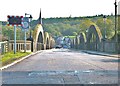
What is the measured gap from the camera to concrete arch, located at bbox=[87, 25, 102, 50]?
90656mm

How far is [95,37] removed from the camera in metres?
101

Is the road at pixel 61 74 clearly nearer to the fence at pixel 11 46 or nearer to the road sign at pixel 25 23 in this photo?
the fence at pixel 11 46

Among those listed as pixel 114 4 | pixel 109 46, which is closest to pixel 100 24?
pixel 109 46

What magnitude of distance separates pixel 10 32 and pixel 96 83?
490ft

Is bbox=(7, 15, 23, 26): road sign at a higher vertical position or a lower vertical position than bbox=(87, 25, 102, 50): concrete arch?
higher

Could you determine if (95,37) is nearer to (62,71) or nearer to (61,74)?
(62,71)

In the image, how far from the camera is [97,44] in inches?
3605

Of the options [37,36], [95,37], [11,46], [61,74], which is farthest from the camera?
[37,36]

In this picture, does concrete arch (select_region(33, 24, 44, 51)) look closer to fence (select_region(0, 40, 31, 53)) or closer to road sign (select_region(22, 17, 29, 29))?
fence (select_region(0, 40, 31, 53))

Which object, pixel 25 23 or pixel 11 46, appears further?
pixel 11 46

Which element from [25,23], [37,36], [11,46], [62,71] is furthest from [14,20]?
[37,36]

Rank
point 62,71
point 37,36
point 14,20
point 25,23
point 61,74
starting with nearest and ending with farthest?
point 61,74 < point 62,71 < point 14,20 < point 25,23 < point 37,36

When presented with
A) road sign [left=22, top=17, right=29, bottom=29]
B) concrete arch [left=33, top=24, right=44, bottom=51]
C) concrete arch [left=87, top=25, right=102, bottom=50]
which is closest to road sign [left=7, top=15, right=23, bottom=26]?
road sign [left=22, top=17, right=29, bottom=29]

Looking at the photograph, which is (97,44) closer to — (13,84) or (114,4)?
(114,4)
